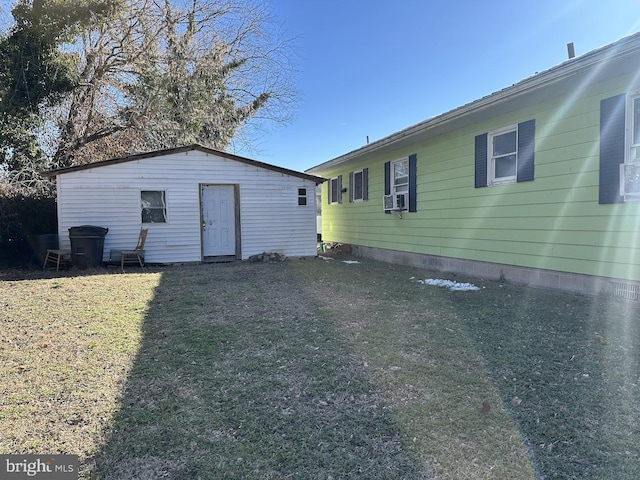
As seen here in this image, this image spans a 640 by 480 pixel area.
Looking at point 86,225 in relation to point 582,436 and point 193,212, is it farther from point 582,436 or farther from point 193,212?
point 582,436

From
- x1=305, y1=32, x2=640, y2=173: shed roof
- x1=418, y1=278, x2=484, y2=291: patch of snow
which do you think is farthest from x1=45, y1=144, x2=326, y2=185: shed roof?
x1=418, y1=278, x2=484, y2=291: patch of snow

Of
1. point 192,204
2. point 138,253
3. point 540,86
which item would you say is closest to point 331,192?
point 192,204

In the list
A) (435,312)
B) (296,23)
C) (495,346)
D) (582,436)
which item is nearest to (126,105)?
(296,23)

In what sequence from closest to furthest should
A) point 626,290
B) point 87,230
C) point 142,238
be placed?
point 626,290 → point 87,230 → point 142,238

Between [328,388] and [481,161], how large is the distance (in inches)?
222

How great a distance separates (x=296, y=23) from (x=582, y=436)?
14.9 metres

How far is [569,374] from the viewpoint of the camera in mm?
2863

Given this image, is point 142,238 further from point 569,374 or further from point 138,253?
point 569,374

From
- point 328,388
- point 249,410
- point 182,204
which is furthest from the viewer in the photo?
point 182,204

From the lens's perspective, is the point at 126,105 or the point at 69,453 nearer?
the point at 69,453

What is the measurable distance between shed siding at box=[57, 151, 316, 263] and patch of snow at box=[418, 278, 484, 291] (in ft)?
15.5

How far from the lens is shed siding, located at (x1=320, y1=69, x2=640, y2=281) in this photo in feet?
16.1

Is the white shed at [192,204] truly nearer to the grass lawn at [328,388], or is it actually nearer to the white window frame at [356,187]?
the white window frame at [356,187]

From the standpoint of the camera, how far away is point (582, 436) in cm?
210
